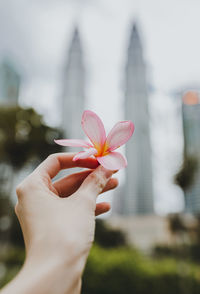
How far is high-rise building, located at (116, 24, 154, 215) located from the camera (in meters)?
5.61

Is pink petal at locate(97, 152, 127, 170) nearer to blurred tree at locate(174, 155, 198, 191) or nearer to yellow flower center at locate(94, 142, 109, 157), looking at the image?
yellow flower center at locate(94, 142, 109, 157)

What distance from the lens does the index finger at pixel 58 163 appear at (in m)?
0.31

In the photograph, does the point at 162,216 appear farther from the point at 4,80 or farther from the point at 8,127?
the point at 4,80

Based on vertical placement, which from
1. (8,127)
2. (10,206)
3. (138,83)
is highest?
(138,83)

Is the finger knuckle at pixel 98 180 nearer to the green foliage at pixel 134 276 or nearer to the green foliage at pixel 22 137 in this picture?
the green foliage at pixel 134 276

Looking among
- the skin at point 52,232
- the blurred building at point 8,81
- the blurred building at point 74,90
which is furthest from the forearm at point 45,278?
the blurred building at point 8,81

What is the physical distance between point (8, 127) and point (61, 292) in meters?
4.12

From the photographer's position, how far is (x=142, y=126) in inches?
241

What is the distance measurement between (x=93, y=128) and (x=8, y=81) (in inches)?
246

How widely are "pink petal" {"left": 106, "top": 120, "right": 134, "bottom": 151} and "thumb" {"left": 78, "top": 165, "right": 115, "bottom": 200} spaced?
36 millimetres

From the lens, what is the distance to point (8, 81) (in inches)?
235

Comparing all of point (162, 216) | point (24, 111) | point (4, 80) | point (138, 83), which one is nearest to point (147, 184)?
point (162, 216)

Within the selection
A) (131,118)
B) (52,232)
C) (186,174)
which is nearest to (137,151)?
(131,118)

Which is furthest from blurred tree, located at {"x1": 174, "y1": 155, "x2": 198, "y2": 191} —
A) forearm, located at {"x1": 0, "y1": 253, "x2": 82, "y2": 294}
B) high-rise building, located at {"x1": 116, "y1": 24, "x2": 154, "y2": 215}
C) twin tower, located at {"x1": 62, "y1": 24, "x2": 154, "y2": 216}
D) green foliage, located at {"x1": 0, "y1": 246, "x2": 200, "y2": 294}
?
forearm, located at {"x1": 0, "y1": 253, "x2": 82, "y2": 294}
